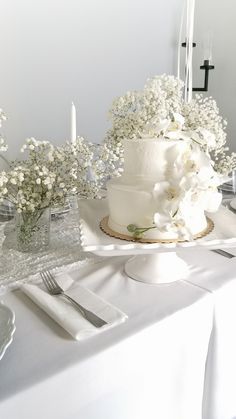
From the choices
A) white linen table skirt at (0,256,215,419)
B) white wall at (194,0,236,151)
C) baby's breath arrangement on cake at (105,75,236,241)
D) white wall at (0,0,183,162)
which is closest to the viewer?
white linen table skirt at (0,256,215,419)

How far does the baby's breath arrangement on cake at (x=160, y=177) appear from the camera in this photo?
737 millimetres

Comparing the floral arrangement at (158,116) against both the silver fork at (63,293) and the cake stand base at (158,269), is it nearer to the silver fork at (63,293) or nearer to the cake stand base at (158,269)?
the cake stand base at (158,269)

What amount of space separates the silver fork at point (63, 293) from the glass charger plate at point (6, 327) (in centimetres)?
11

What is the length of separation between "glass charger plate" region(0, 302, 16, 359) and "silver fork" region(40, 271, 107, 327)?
0.37 feet

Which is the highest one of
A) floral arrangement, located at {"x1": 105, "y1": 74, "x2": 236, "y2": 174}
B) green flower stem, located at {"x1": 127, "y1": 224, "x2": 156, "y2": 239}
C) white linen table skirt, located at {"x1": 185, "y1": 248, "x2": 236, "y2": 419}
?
floral arrangement, located at {"x1": 105, "y1": 74, "x2": 236, "y2": 174}

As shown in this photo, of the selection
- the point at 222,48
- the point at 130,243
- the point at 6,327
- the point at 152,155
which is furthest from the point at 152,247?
the point at 222,48

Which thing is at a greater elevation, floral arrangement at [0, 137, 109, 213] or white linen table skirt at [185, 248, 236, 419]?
floral arrangement at [0, 137, 109, 213]

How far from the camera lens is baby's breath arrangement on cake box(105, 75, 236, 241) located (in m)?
0.74

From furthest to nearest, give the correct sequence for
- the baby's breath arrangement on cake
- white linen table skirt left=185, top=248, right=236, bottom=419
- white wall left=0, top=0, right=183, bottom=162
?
white wall left=0, top=0, right=183, bottom=162 → white linen table skirt left=185, top=248, right=236, bottom=419 → the baby's breath arrangement on cake

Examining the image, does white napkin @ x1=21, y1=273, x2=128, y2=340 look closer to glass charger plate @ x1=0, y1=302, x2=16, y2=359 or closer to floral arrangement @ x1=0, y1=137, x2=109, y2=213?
glass charger plate @ x1=0, y1=302, x2=16, y2=359

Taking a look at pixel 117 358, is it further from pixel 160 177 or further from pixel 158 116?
pixel 158 116

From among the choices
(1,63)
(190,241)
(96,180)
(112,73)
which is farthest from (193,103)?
(112,73)

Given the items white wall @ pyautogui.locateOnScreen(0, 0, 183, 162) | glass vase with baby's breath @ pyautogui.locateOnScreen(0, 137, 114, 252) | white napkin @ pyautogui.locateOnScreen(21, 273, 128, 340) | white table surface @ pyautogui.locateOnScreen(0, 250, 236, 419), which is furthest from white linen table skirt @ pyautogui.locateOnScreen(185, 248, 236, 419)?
white wall @ pyautogui.locateOnScreen(0, 0, 183, 162)

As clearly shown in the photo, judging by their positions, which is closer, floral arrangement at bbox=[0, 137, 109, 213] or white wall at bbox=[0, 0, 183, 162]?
floral arrangement at bbox=[0, 137, 109, 213]
